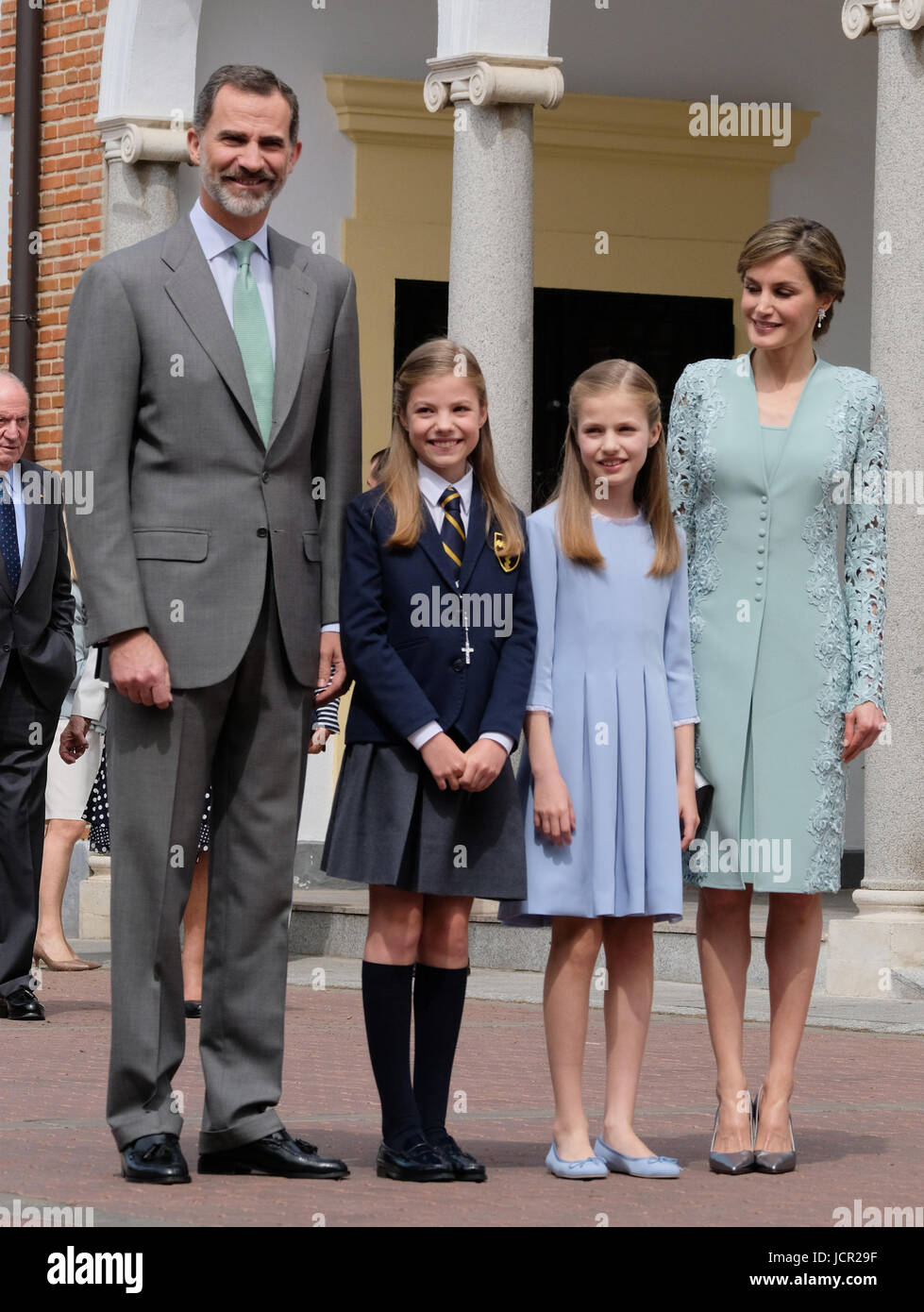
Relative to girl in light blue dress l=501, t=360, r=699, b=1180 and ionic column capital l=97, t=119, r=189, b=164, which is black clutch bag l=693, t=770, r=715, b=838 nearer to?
girl in light blue dress l=501, t=360, r=699, b=1180

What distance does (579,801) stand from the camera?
536 cm

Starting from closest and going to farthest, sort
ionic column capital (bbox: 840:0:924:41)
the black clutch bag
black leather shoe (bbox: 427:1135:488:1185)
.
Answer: black leather shoe (bbox: 427:1135:488:1185), the black clutch bag, ionic column capital (bbox: 840:0:924:41)

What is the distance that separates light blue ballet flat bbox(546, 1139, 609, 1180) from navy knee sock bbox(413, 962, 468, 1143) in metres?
0.25

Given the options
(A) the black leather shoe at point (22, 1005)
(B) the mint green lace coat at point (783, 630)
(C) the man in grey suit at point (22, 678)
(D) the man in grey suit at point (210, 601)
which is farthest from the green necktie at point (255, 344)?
(A) the black leather shoe at point (22, 1005)

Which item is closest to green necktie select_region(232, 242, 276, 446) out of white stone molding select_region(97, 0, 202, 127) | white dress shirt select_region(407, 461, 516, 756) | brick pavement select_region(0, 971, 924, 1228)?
white dress shirt select_region(407, 461, 516, 756)

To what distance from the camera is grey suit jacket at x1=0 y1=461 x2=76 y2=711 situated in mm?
8602

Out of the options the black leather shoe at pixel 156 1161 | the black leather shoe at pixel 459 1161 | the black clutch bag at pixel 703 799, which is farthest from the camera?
the black clutch bag at pixel 703 799

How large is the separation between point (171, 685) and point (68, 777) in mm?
5994

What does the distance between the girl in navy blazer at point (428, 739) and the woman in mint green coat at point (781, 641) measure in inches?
20.7

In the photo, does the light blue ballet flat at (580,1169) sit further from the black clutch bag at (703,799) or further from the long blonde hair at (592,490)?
the long blonde hair at (592,490)

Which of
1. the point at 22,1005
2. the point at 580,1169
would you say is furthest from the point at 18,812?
the point at 580,1169

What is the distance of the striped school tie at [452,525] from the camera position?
531cm
